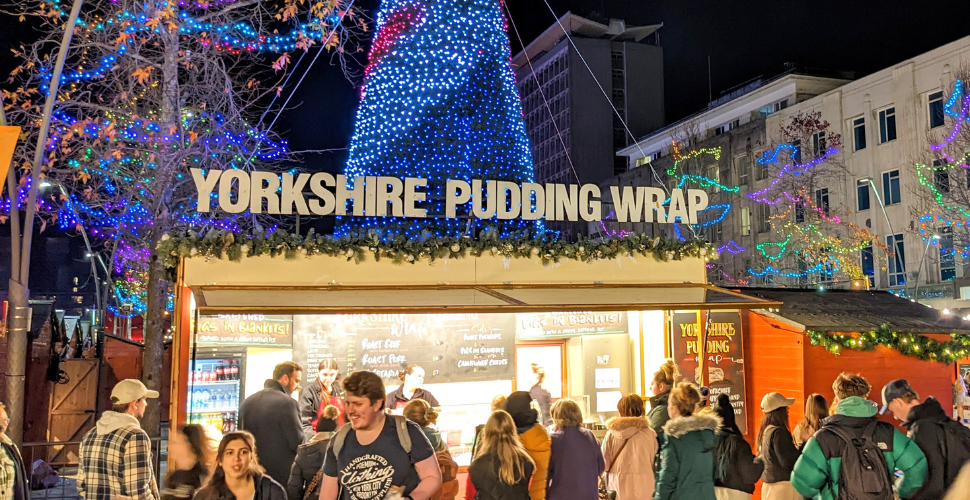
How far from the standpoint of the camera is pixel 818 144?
36.9 meters

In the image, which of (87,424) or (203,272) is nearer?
(203,272)

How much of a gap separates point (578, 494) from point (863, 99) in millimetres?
33663

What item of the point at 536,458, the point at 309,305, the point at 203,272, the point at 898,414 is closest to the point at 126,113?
the point at 203,272

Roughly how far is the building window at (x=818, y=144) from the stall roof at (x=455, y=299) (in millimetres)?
29510

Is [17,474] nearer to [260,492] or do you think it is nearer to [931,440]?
[260,492]

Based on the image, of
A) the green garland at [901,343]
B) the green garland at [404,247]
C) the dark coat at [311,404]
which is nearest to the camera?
the green garland at [404,247]

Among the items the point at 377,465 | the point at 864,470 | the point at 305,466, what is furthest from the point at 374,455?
the point at 864,470

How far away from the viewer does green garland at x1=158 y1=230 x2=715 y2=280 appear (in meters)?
9.11

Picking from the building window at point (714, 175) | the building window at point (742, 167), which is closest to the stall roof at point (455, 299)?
the building window at point (742, 167)

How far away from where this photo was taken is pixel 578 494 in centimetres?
596

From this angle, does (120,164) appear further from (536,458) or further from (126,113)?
(536,458)

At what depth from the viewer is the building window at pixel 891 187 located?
3281 centimetres

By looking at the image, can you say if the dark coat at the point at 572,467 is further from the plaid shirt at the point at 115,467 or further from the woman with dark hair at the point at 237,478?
the plaid shirt at the point at 115,467

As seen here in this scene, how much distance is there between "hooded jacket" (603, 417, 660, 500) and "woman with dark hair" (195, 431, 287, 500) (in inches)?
124
